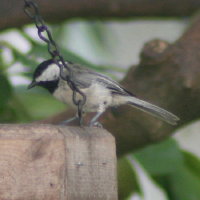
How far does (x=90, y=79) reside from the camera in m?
2.78

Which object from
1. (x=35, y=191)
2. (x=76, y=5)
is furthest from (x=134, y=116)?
(x=35, y=191)

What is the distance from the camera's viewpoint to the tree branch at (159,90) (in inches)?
117

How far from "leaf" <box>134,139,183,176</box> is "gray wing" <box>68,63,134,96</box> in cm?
39

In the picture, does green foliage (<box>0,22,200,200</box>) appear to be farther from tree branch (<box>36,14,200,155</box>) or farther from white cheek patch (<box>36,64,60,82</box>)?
white cheek patch (<box>36,64,60,82</box>)

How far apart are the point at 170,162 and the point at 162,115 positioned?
251mm

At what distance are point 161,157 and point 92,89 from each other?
1.77 ft

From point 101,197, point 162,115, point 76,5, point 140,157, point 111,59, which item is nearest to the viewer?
point 101,197

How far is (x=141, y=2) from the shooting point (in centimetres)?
364

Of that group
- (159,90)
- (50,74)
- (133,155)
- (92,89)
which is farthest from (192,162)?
(50,74)

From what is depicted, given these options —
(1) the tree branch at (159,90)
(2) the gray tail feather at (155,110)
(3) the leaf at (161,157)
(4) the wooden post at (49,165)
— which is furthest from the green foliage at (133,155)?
(4) the wooden post at (49,165)

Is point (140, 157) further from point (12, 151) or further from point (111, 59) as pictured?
point (111, 59)

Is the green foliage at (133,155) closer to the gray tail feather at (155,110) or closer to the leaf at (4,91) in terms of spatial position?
the leaf at (4,91)

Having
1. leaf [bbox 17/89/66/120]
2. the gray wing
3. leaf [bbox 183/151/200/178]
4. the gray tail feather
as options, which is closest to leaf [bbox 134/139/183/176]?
leaf [bbox 183/151/200/178]

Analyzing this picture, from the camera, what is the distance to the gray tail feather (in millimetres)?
2895
